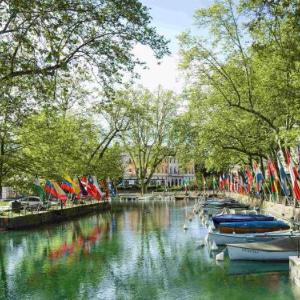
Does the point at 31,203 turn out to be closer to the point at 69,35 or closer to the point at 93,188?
the point at 93,188

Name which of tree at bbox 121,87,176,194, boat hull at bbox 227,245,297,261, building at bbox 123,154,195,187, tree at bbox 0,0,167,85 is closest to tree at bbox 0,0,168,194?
tree at bbox 0,0,167,85

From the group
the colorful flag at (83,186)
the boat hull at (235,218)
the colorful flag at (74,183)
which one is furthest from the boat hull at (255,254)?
the colorful flag at (83,186)

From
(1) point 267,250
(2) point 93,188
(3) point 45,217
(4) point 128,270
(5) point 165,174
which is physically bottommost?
(4) point 128,270

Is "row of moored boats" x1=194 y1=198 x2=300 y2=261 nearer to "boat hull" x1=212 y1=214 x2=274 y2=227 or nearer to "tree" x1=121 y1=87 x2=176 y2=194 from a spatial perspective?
"boat hull" x1=212 y1=214 x2=274 y2=227

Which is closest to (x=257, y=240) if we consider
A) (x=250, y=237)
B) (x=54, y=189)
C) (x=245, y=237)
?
(x=250, y=237)

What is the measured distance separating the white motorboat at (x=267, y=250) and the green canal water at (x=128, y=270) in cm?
40

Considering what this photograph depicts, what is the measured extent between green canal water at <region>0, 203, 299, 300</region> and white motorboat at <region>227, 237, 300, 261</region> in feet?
1.32

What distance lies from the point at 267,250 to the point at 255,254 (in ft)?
2.34

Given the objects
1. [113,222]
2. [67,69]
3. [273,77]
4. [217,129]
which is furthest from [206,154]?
[67,69]

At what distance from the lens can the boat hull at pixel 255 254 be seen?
945 inches

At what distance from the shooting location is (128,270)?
24281 mm

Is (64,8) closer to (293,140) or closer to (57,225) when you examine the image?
(293,140)

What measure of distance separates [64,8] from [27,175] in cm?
2210

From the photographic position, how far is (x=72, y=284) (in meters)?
21.3
